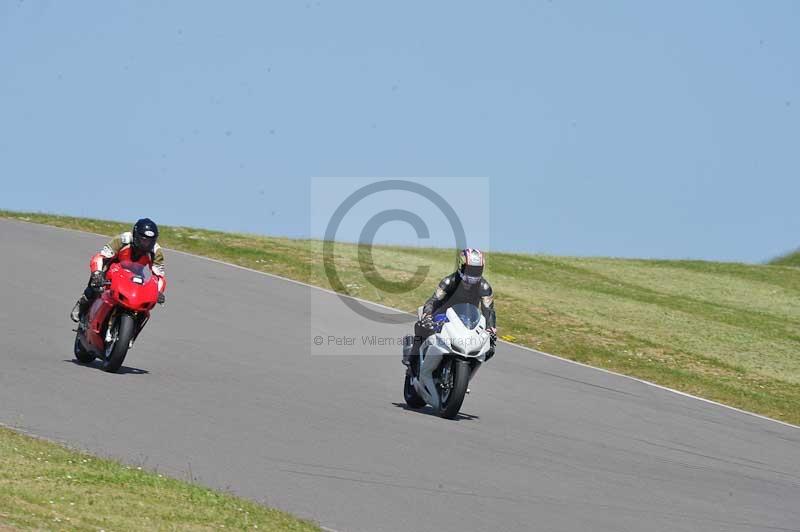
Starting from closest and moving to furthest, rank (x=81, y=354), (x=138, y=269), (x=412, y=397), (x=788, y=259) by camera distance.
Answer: (x=138, y=269), (x=412, y=397), (x=81, y=354), (x=788, y=259)

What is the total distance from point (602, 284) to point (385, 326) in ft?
43.2

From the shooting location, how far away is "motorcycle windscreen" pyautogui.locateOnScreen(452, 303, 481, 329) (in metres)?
13.9

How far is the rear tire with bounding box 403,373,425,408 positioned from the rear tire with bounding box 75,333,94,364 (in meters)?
3.82

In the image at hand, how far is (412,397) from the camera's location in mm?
14734

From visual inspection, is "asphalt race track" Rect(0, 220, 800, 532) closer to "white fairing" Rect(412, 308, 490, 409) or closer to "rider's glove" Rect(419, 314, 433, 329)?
"white fairing" Rect(412, 308, 490, 409)

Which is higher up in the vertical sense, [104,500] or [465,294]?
[465,294]

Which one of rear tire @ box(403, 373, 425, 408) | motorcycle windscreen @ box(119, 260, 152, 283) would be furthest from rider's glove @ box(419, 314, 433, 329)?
motorcycle windscreen @ box(119, 260, 152, 283)

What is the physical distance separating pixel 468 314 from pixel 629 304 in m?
17.0

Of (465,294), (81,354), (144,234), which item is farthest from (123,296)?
(465,294)

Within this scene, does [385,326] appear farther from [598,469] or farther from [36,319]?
[598,469]

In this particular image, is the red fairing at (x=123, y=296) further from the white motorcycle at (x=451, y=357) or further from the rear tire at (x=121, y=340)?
the white motorcycle at (x=451, y=357)

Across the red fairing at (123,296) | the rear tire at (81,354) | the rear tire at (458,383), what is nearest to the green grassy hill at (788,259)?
the rear tire at (458,383)

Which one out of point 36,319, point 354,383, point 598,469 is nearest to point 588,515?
point 598,469

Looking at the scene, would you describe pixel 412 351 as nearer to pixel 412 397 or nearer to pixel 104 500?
pixel 412 397
